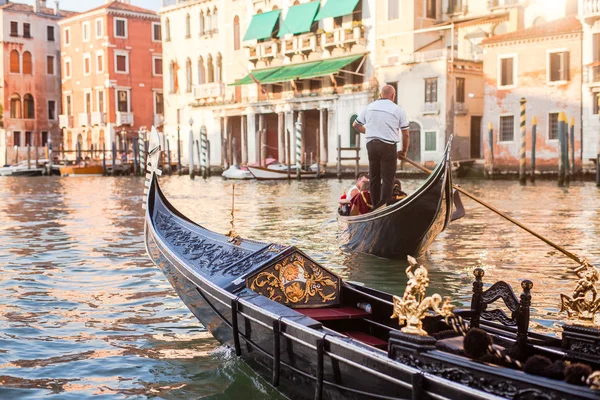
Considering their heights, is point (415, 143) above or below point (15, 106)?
below

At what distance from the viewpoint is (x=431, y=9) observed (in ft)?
72.5

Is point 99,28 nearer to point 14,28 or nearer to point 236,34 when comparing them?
point 14,28

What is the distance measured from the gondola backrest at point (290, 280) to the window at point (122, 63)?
2867cm

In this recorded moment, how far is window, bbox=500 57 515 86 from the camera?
19.9 metres

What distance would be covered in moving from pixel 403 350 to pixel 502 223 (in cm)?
763

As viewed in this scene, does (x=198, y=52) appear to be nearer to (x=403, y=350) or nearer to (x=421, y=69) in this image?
(x=421, y=69)

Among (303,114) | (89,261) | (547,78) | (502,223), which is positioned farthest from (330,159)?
(89,261)

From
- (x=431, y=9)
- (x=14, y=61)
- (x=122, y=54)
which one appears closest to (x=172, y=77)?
(x=122, y=54)

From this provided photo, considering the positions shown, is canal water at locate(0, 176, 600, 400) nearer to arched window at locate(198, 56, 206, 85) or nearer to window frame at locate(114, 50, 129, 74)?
arched window at locate(198, 56, 206, 85)

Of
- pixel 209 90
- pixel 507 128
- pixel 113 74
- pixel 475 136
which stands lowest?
pixel 475 136

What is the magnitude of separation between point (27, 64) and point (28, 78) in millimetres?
578

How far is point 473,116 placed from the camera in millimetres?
21578

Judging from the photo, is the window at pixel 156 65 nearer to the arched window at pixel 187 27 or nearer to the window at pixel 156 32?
the window at pixel 156 32

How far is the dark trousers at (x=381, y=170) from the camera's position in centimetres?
599
